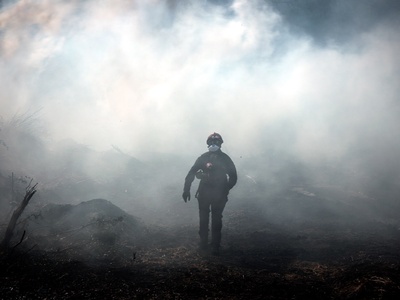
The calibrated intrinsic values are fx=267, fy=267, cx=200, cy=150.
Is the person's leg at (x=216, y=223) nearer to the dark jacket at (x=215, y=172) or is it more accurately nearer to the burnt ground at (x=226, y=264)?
the burnt ground at (x=226, y=264)

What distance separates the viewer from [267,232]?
802 centimetres

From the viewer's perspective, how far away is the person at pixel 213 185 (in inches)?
255

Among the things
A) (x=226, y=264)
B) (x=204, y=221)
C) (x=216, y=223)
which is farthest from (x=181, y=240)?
(x=226, y=264)

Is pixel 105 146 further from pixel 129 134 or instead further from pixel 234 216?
pixel 234 216

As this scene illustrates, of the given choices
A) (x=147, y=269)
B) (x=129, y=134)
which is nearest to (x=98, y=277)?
(x=147, y=269)

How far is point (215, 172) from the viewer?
6.73m

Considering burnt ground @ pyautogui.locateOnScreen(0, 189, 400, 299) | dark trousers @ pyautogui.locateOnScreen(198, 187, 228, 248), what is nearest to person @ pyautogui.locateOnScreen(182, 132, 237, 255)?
dark trousers @ pyautogui.locateOnScreen(198, 187, 228, 248)

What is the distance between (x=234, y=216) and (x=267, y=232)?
196 cm

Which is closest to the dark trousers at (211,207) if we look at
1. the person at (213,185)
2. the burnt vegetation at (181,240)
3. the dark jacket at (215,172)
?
the person at (213,185)

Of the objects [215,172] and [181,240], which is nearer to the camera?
[215,172]

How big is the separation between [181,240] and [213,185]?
6.05 ft

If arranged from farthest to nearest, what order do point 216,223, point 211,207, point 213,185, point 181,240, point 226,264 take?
1. point 181,240
2. point 213,185
3. point 211,207
4. point 216,223
5. point 226,264

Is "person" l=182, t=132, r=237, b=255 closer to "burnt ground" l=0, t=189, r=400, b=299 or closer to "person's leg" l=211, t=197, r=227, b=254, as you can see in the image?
"person's leg" l=211, t=197, r=227, b=254

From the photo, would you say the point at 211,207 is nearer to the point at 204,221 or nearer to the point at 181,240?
the point at 204,221
